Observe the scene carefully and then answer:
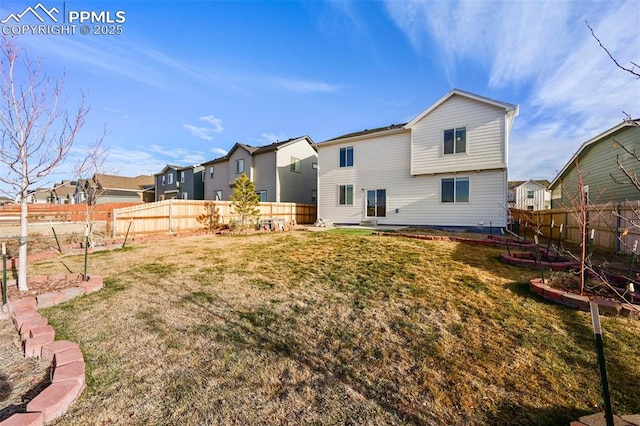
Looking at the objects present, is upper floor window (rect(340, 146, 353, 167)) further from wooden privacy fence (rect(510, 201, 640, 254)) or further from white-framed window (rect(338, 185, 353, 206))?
wooden privacy fence (rect(510, 201, 640, 254))

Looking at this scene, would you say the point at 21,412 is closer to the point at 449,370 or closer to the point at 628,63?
the point at 449,370

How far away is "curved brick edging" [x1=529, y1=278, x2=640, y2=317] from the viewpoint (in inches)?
134

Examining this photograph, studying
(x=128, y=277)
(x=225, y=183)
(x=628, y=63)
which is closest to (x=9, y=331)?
(x=128, y=277)

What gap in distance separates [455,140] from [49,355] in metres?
15.5

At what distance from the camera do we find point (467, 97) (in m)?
13.2

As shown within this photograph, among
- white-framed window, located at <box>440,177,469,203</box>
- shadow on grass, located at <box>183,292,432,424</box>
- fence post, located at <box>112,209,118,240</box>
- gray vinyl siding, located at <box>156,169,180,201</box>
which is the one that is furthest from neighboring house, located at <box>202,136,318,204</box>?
shadow on grass, located at <box>183,292,432,424</box>

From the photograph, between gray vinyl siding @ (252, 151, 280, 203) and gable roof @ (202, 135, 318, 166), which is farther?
gable roof @ (202, 135, 318, 166)

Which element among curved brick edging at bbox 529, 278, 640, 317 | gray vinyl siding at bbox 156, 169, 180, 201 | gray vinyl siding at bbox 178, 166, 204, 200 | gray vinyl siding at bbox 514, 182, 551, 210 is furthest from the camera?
gray vinyl siding at bbox 514, 182, 551, 210

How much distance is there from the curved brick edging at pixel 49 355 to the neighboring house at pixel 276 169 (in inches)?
726

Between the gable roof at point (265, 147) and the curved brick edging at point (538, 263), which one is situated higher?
the gable roof at point (265, 147)

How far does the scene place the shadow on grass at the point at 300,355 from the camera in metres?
2.04

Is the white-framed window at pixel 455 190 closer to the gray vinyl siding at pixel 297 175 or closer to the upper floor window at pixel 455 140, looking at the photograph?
the upper floor window at pixel 455 140

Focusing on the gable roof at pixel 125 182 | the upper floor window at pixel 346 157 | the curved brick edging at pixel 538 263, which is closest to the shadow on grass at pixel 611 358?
the curved brick edging at pixel 538 263

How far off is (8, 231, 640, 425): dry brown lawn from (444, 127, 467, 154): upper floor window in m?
9.81
